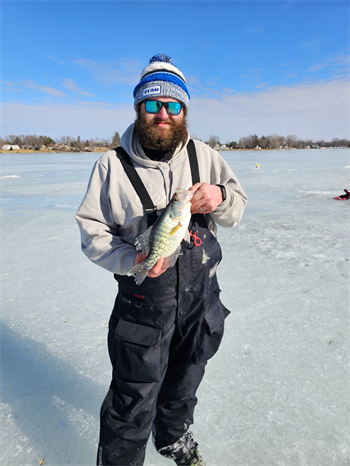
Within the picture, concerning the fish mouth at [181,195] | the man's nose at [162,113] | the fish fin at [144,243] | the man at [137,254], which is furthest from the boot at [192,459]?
the man's nose at [162,113]

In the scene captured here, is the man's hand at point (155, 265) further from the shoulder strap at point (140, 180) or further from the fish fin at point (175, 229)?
the shoulder strap at point (140, 180)

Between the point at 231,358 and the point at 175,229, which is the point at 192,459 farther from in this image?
the point at 175,229

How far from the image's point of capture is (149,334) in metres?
1.80

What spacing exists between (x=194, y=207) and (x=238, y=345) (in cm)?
184

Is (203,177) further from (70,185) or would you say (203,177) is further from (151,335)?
(70,185)

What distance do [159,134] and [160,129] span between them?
1.2 inches

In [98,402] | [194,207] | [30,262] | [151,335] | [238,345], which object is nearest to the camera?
[194,207]

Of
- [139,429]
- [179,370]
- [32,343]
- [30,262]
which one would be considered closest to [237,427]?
[179,370]

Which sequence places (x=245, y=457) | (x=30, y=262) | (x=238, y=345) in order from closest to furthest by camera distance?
1. (x=245, y=457)
2. (x=238, y=345)
3. (x=30, y=262)

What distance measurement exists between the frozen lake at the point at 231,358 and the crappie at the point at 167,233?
1483 millimetres

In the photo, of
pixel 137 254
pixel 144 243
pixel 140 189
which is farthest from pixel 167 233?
pixel 140 189

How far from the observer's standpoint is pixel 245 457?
198cm

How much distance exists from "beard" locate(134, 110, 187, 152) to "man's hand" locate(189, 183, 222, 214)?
420 millimetres

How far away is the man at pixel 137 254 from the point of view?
5.92 ft
